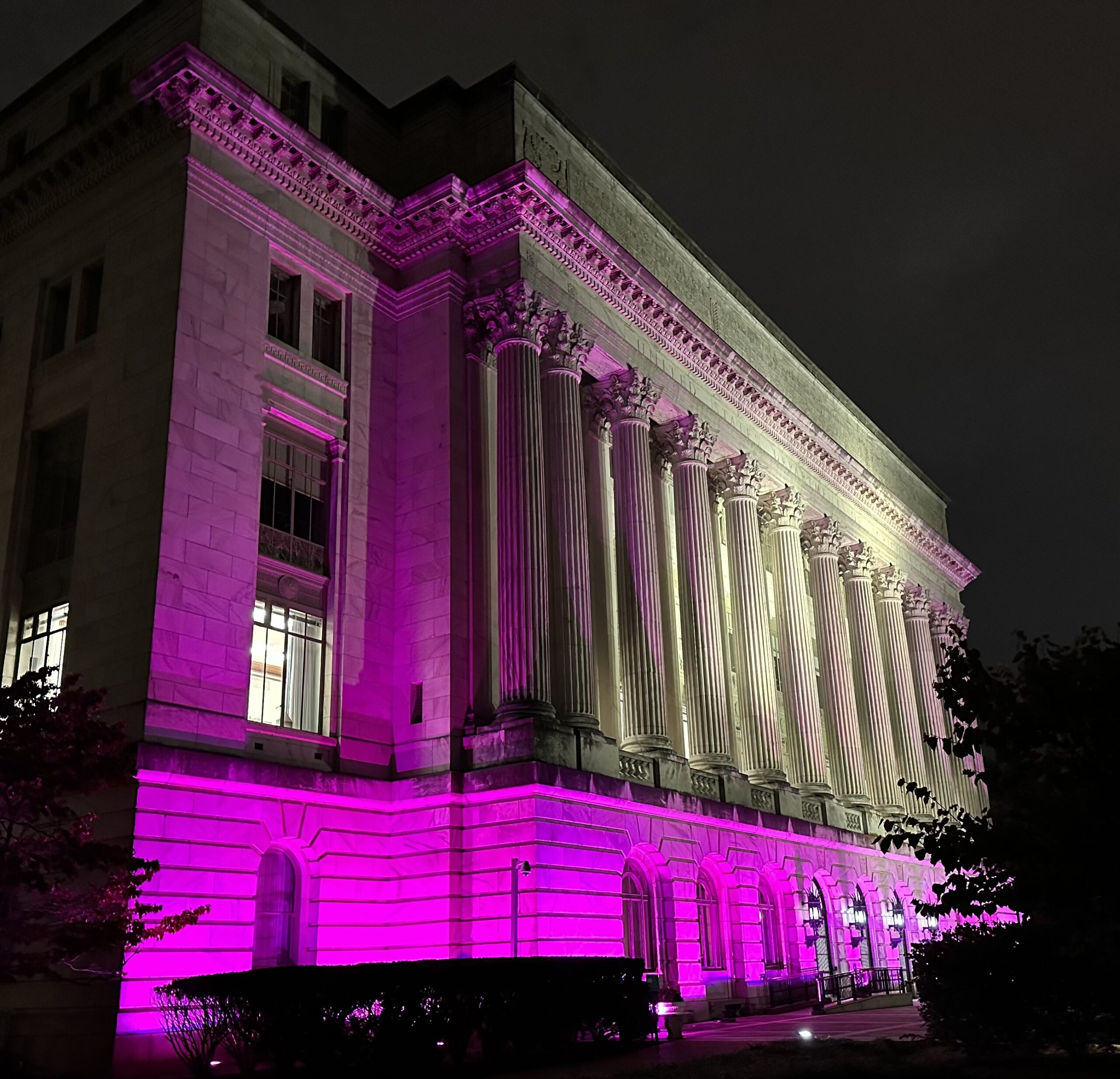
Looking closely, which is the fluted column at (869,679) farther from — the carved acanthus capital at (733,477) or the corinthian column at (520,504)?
the corinthian column at (520,504)

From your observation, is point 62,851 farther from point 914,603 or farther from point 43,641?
point 914,603

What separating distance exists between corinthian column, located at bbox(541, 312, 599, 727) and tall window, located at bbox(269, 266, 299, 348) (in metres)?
8.38

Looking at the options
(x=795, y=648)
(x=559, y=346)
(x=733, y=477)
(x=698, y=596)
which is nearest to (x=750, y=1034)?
(x=698, y=596)

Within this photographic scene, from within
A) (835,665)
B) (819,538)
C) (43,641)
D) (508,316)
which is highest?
(508,316)

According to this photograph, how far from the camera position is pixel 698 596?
46.6 m

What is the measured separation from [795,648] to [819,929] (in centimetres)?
1245

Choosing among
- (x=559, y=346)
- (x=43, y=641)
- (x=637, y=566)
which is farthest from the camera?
(x=637, y=566)

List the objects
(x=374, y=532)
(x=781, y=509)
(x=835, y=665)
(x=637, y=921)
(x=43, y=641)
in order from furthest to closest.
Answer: (x=835, y=665) < (x=781, y=509) < (x=374, y=532) < (x=637, y=921) < (x=43, y=641)

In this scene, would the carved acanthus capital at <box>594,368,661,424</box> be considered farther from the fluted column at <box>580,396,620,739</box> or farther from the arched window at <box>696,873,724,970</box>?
the arched window at <box>696,873,724,970</box>

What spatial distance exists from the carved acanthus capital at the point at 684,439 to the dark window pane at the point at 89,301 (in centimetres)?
2213

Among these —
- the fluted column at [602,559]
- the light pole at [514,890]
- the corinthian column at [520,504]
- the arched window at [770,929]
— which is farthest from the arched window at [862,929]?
the light pole at [514,890]

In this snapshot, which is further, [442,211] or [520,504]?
[442,211]

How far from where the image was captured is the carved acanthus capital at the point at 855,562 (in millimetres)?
63281

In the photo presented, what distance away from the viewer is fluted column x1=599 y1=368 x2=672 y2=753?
4097 centimetres
